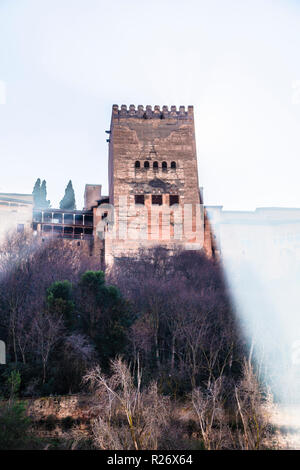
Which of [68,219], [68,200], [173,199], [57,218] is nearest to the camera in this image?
[173,199]

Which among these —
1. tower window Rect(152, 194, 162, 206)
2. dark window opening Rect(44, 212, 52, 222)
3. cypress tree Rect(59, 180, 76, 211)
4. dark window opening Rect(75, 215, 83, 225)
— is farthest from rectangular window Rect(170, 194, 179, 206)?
cypress tree Rect(59, 180, 76, 211)

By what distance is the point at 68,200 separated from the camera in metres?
53.2

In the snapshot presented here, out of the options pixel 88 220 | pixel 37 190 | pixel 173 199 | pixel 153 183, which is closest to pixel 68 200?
pixel 37 190

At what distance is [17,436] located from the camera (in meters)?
17.3

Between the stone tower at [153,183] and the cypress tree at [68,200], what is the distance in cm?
1251

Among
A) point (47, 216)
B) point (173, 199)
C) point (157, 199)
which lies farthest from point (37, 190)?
point (173, 199)

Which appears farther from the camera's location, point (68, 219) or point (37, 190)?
point (37, 190)

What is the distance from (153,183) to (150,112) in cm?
611

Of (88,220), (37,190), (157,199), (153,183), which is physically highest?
(37,190)

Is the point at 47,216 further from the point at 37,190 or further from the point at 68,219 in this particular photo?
the point at 37,190

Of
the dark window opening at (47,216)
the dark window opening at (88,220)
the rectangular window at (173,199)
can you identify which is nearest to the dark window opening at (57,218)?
the dark window opening at (47,216)

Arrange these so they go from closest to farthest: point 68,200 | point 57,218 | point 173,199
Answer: point 173,199 < point 57,218 < point 68,200

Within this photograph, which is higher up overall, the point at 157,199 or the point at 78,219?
the point at 157,199

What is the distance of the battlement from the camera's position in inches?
1660
